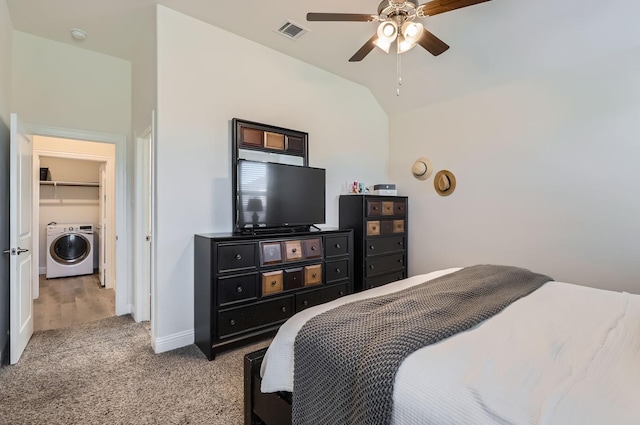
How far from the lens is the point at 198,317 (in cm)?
266

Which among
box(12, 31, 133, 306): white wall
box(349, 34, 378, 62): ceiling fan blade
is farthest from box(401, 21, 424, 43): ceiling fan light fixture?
box(12, 31, 133, 306): white wall

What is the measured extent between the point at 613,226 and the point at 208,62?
399 cm

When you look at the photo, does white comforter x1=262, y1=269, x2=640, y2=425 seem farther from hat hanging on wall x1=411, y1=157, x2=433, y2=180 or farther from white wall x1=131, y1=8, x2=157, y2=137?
hat hanging on wall x1=411, y1=157, x2=433, y2=180

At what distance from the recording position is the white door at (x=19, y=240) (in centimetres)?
231

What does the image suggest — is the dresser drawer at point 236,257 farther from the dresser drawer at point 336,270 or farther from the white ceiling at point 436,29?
the white ceiling at point 436,29

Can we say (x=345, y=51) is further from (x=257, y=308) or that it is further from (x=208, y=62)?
(x=257, y=308)

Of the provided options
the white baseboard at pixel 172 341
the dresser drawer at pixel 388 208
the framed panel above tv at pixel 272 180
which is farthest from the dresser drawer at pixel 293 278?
the dresser drawer at pixel 388 208

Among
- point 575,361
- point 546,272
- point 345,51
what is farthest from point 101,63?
point 546,272

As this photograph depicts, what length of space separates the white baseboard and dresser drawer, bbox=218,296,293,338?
469 millimetres

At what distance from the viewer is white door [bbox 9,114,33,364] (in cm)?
231

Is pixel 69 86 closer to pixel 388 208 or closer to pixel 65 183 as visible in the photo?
pixel 65 183

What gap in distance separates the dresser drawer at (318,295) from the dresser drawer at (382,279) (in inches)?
17.1

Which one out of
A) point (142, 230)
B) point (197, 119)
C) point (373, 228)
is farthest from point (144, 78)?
point (373, 228)

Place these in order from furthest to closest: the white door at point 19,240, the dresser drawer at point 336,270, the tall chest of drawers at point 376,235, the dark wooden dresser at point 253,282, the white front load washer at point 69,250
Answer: the white front load washer at point 69,250 → the tall chest of drawers at point 376,235 → the dresser drawer at point 336,270 → the dark wooden dresser at point 253,282 → the white door at point 19,240
